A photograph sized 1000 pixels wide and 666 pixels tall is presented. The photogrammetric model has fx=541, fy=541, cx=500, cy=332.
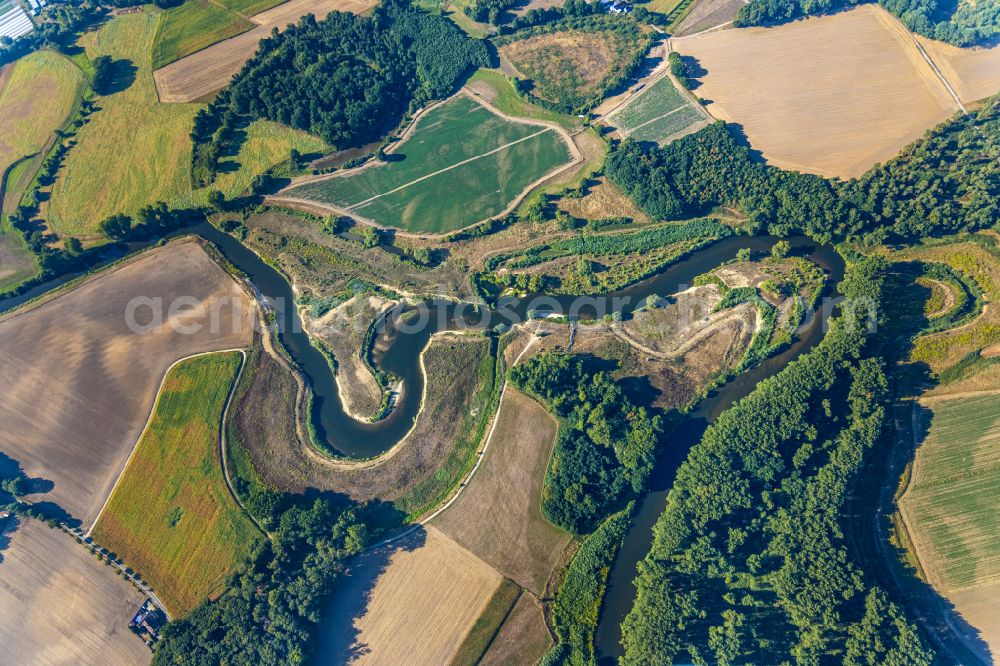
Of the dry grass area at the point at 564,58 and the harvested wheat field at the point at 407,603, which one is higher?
the dry grass area at the point at 564,58

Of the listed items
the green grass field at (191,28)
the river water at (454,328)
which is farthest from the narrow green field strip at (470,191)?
the green grass field at (191,28)

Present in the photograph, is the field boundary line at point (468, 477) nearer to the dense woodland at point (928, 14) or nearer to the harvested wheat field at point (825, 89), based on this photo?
the harvested wheat field at point (825, 89)

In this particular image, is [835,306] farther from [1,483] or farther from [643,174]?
[1,483]

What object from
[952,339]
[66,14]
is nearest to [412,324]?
[952,339]

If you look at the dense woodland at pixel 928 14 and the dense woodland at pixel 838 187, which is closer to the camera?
the dense woodland at pixel 838 187

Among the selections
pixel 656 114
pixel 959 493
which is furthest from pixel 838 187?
pixel 959 493

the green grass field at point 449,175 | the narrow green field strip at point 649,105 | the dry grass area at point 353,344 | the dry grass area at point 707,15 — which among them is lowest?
the dry grass area at point 353,344

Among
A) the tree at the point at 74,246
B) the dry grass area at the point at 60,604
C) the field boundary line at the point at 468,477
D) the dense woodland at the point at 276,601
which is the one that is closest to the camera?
the dense woodland at the point at 276,601
